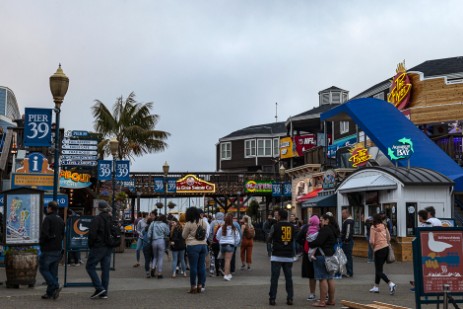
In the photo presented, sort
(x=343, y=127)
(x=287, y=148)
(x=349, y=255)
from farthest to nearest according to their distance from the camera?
1. (x=287, y=148)
2. (x=343, y=127)
3. (x=349, y=255)

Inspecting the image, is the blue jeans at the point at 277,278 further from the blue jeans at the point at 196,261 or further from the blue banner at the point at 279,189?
the blue banner at the point at 279,189

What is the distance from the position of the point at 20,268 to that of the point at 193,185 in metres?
33.5

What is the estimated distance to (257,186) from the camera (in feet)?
155

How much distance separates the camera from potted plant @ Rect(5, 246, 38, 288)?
1284 cm

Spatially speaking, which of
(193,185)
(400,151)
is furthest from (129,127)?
(400,151)

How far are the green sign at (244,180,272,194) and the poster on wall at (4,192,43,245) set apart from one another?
3358 cm

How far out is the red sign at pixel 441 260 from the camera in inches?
350

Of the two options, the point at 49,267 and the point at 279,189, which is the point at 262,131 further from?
the point at 49,267

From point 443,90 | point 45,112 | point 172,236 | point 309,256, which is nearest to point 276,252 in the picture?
point 309,256

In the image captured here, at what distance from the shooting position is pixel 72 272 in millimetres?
16812

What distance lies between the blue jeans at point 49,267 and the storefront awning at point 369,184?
14079 mm

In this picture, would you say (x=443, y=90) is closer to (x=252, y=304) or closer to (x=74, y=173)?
(x=74, y=173)

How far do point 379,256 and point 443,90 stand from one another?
2139 centimetres

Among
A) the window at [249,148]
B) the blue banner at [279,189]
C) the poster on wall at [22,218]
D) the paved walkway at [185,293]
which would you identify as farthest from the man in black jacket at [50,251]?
the window at [249,148]
